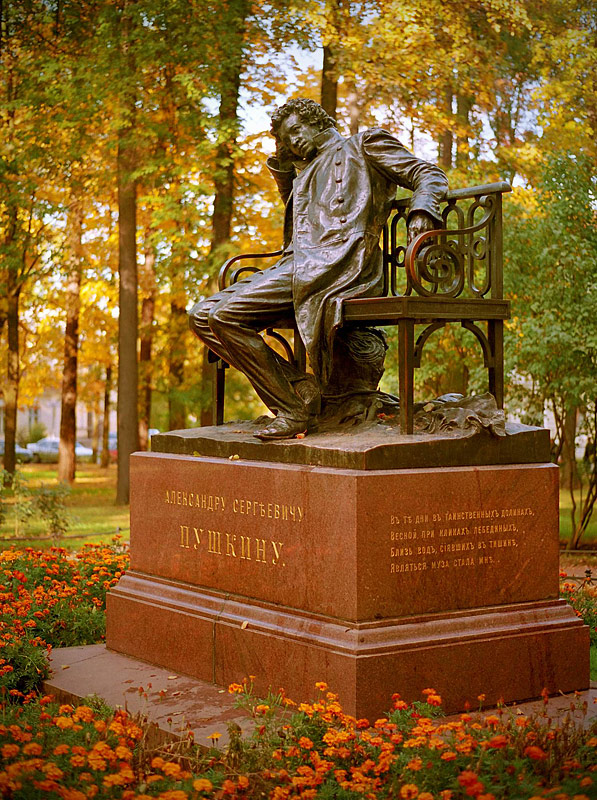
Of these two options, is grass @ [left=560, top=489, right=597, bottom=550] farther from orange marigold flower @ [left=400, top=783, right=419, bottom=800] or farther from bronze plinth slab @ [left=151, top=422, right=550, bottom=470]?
orange marigold flower @ [left=400, top=783, right=419, bottom=800]

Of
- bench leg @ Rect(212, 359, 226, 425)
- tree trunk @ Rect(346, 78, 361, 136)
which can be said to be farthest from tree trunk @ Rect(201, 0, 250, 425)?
bench leg @ Rect(212, 359, 226, 425)

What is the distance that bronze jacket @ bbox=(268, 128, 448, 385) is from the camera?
572 centimetres

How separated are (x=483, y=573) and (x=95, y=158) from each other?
49.2 feet

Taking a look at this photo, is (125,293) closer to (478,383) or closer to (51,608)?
(478,383)

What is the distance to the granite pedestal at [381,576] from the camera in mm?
4926

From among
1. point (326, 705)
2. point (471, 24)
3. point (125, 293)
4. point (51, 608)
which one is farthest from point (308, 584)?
point (471, 24)

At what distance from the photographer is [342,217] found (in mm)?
5934

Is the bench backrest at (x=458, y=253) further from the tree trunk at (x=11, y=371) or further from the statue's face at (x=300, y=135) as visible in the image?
the tree trunk at (x=11, y=371)

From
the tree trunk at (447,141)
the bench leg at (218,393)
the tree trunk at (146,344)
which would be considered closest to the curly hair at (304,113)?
the bench leg at (218,393)

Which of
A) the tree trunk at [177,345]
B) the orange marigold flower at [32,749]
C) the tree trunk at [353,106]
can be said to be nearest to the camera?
the orange marigold flower at [32,749]

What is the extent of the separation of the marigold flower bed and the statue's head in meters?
2.97

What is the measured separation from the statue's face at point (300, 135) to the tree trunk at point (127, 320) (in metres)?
9.81

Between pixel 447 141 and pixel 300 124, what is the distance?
11.9 m

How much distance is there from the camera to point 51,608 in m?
7.10
